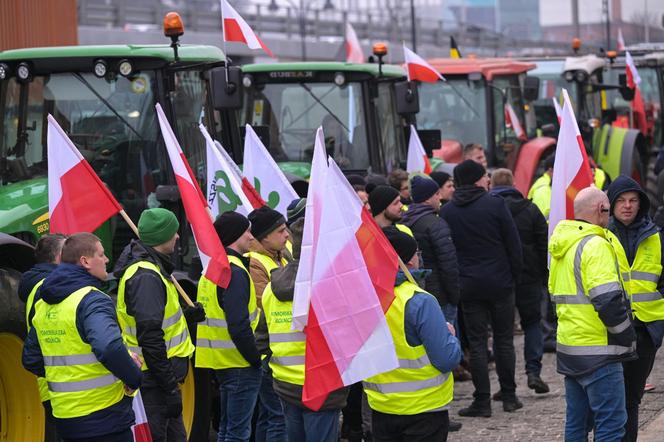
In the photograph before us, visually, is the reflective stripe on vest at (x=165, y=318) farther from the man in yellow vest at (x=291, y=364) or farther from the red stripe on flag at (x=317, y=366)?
the red stripe on flag at (x=317, y=366)

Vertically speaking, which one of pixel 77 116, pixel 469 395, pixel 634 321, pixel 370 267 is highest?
pixel 77 116

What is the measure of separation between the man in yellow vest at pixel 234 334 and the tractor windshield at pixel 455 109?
851 cm

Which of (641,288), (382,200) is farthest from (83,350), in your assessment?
(641,288)

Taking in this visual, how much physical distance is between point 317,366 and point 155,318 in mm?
1168

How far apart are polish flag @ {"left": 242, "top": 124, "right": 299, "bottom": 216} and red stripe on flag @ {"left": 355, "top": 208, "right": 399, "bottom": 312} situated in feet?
11.3

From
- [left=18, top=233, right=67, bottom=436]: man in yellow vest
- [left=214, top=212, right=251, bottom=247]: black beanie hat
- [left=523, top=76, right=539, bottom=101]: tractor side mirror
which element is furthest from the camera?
[left=523, top=76, right=539, bottom=101]: tractor side mirror

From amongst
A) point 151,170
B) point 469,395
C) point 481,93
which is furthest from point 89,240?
point 481,93

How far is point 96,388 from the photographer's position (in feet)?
20.3

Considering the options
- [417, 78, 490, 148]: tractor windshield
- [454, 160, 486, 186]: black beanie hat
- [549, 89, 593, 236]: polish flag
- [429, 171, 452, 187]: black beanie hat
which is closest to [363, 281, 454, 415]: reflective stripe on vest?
[549, 89, 593, 236]: polish flag

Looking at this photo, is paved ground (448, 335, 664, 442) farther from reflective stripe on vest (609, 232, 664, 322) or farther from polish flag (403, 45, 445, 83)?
polish flag (403, 45, 445, 83)

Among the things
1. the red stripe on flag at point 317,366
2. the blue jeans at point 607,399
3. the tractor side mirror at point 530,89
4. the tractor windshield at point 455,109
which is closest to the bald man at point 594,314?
the blue jeans at point 607,399

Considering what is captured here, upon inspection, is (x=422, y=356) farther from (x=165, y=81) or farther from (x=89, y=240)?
(x=165, y=81)

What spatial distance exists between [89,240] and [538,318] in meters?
5.15

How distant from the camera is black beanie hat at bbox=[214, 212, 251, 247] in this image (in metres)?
7.55
